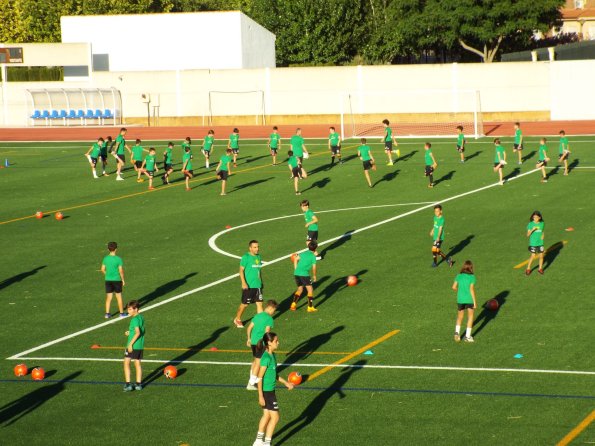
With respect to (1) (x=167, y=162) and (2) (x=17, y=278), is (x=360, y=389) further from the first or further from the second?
(1) (x=167, y=162)

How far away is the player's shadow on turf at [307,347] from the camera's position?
2200 centimetres

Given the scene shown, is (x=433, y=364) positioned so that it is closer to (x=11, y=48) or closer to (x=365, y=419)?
(x=365, y=419)

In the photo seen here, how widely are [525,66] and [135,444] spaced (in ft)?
197

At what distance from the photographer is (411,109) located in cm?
7606

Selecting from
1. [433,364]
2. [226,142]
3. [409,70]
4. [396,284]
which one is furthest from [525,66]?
[433,364]

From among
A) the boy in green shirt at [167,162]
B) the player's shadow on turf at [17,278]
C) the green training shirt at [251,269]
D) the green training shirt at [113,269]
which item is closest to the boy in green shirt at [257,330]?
the green training shirt at [251,269]

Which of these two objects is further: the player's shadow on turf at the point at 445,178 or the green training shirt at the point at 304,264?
the player's shadow on turf at the point at 445,178

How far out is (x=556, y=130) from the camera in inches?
2608

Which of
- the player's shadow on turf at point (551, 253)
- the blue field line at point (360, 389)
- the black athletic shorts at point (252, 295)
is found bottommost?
the blue field line at point (360, 389)

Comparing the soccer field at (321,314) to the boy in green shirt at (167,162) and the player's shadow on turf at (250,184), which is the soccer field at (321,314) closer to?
the player's shadow on turf at (250,184)

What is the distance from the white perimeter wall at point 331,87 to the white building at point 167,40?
4.52 meters

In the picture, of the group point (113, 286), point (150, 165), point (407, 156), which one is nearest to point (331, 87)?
point (407, 156)

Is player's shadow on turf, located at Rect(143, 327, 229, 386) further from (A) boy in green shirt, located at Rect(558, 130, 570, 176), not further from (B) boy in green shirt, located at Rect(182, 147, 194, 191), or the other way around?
(A) boy in green shirt, located at Rect(558, 130, 570, 176)

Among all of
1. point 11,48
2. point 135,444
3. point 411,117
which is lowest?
point 135,444
